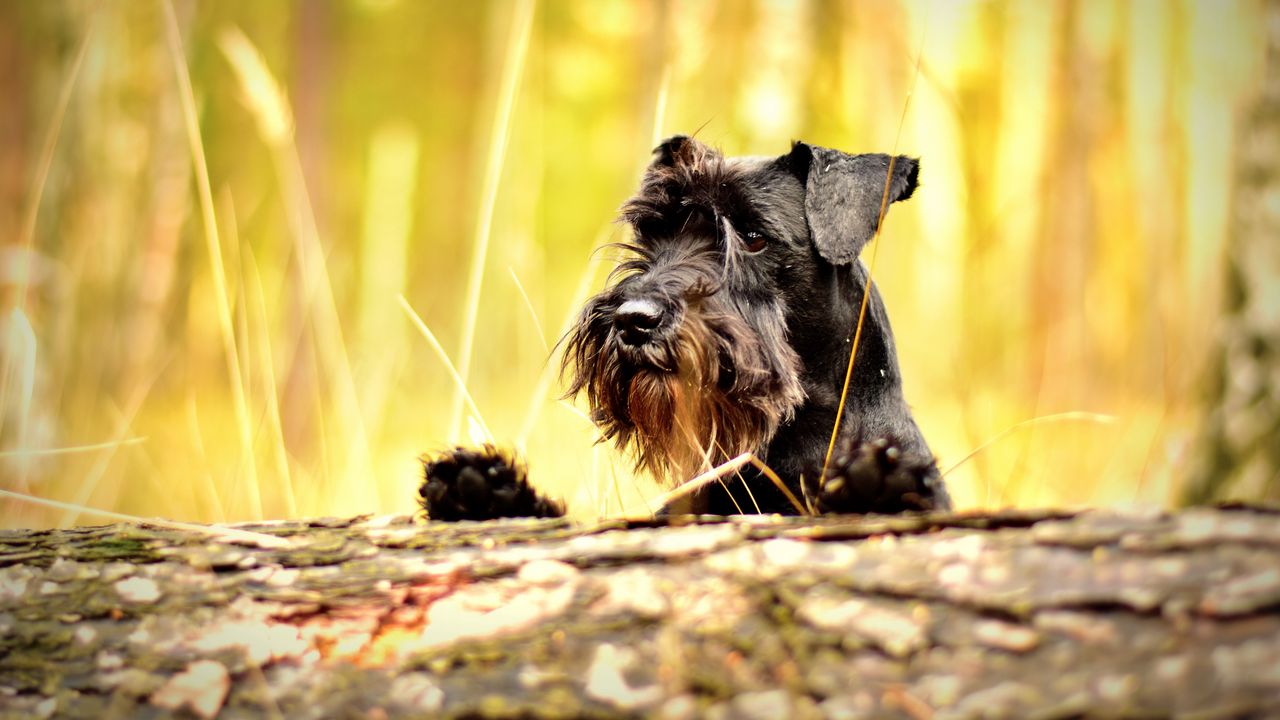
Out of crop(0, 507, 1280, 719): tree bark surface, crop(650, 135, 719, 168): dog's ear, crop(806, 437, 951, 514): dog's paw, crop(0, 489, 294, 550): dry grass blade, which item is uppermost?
crop(650, 135, 719, 168): dog's ear

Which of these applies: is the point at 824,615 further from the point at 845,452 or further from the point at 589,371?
the point at 589,371

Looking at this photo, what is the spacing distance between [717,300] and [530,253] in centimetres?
116

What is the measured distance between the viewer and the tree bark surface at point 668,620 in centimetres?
119

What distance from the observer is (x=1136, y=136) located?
7.38m

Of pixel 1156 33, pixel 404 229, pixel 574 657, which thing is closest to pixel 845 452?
pixel 574 657

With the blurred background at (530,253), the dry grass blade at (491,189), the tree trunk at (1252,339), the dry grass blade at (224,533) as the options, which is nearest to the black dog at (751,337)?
the blurred background at (530,253)

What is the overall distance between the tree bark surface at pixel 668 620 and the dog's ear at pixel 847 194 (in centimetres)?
132

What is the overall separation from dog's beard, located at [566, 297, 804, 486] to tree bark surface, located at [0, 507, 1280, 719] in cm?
99

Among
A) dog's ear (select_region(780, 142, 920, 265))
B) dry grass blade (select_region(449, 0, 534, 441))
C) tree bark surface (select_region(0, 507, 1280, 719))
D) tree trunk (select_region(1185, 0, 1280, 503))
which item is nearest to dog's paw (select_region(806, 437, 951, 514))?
tree bark surface (select_region(0, 507, 1280, 719))

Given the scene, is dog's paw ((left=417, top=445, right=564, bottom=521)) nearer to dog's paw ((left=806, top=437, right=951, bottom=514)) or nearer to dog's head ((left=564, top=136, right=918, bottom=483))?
dog's head ((left=564, top=136, right=918, bottom=483))

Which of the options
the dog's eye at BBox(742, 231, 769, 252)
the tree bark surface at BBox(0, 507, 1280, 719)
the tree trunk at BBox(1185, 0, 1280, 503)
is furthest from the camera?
the tree trunk at BBox(1185, 0, 1280, 503)

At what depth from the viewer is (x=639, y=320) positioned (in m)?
2.50

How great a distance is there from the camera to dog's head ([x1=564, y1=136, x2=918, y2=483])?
2520 mm

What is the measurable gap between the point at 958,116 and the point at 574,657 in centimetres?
187
